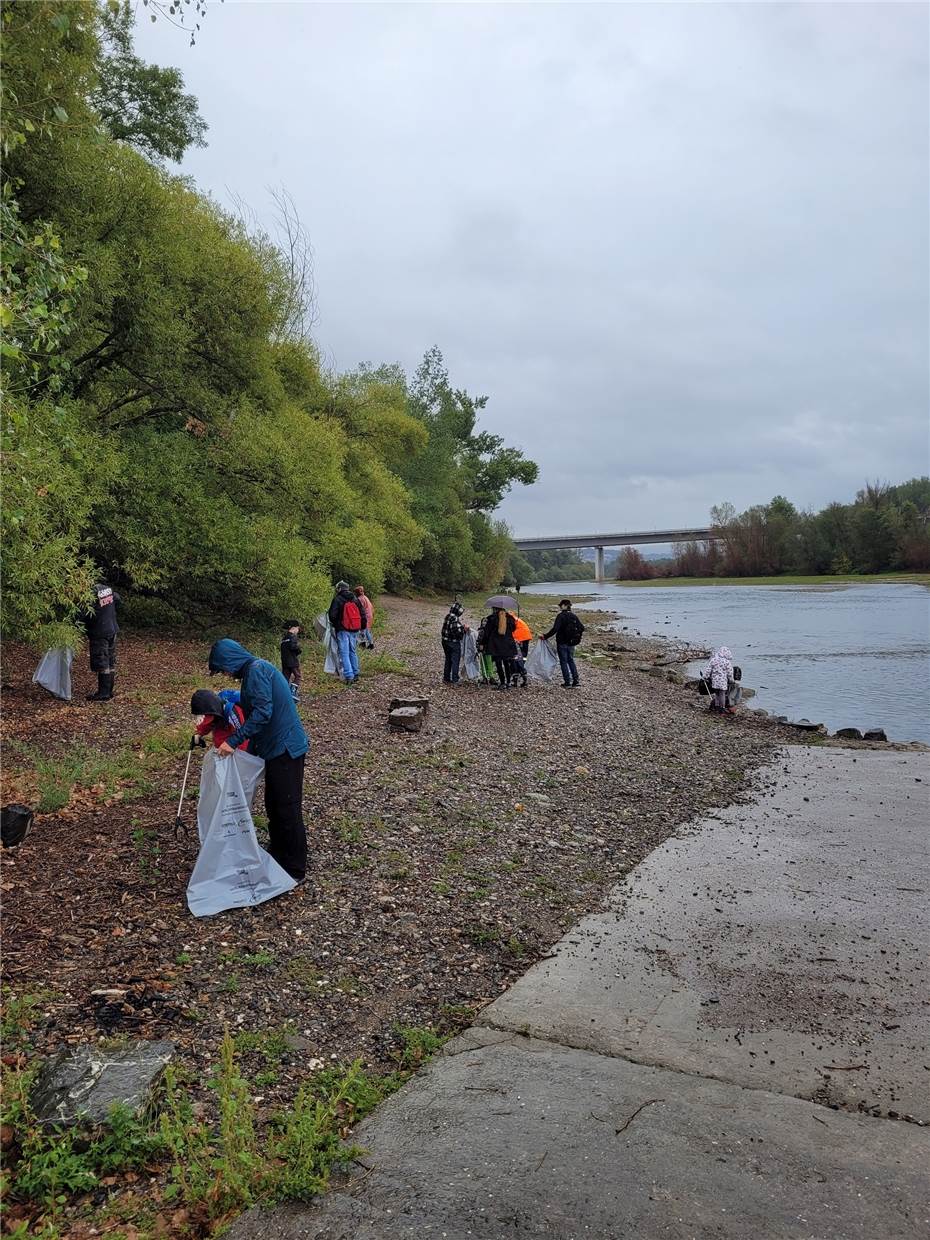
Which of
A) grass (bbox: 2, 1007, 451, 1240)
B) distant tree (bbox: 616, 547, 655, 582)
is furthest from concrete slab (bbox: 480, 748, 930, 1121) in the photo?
distant tree (bbox: 616, 547, 655, 582)

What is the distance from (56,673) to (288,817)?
8012 millimetres

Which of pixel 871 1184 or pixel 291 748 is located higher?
pixel 291 748

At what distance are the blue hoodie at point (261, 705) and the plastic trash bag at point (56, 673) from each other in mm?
7556

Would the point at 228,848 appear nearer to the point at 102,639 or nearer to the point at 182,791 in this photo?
the point at 182,791

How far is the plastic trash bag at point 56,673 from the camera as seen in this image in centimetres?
1343

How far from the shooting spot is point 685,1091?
4637 mm

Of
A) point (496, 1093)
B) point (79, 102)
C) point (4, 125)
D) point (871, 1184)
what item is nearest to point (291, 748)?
point (496, 1093)

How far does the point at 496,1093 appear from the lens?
15.4 ft

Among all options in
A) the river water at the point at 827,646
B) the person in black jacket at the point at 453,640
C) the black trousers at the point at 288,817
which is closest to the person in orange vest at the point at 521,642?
the person in black jacket at the point at 453,640

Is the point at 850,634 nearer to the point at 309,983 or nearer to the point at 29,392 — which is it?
the point at 29,392

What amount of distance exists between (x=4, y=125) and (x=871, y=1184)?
30.5 ft

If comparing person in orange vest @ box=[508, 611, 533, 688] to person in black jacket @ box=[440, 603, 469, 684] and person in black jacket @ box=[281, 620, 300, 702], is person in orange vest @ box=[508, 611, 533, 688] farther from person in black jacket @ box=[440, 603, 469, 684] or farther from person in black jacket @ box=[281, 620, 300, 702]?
person in black jacket @ box=[281, 620, 300, 702]

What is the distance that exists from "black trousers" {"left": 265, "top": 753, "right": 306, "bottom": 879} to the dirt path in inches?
12.0

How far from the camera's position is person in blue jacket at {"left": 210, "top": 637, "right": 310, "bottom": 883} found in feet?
23.1
